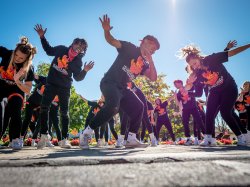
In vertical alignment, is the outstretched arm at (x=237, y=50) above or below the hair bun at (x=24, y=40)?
below

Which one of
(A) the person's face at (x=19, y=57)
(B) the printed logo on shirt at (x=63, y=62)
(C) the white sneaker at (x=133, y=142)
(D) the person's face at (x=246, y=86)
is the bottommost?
(C) the white sneaker at (x=133, y=142)

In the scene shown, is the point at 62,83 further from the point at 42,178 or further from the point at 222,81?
the point at 42,178

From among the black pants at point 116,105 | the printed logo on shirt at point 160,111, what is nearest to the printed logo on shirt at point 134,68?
the black pants at point 116,105

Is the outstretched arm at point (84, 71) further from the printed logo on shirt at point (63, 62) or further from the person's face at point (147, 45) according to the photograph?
the person's face at point (147, 45)

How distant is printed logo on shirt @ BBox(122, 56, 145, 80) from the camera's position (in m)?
4.44

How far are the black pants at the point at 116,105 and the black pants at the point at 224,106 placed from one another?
1.84 m

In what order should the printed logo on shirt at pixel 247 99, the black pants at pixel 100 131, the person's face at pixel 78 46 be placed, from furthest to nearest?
the black pants at pixel 100 131, the printed logo on shirt at pixel 247 99, the person's face at pixel 78 46

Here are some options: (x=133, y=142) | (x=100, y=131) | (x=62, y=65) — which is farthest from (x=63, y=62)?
(x=100, y=131)

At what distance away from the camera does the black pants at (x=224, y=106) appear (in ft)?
17.2

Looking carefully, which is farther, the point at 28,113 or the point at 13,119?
the point at 28,113

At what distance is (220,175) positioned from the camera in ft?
3.68

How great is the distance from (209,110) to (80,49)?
3098mm

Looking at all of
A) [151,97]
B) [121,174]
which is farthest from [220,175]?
[151,97]

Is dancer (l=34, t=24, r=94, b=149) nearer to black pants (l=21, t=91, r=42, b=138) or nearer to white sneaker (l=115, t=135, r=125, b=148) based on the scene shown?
white sneaker (l=115, t=135, r=125, b=148)
